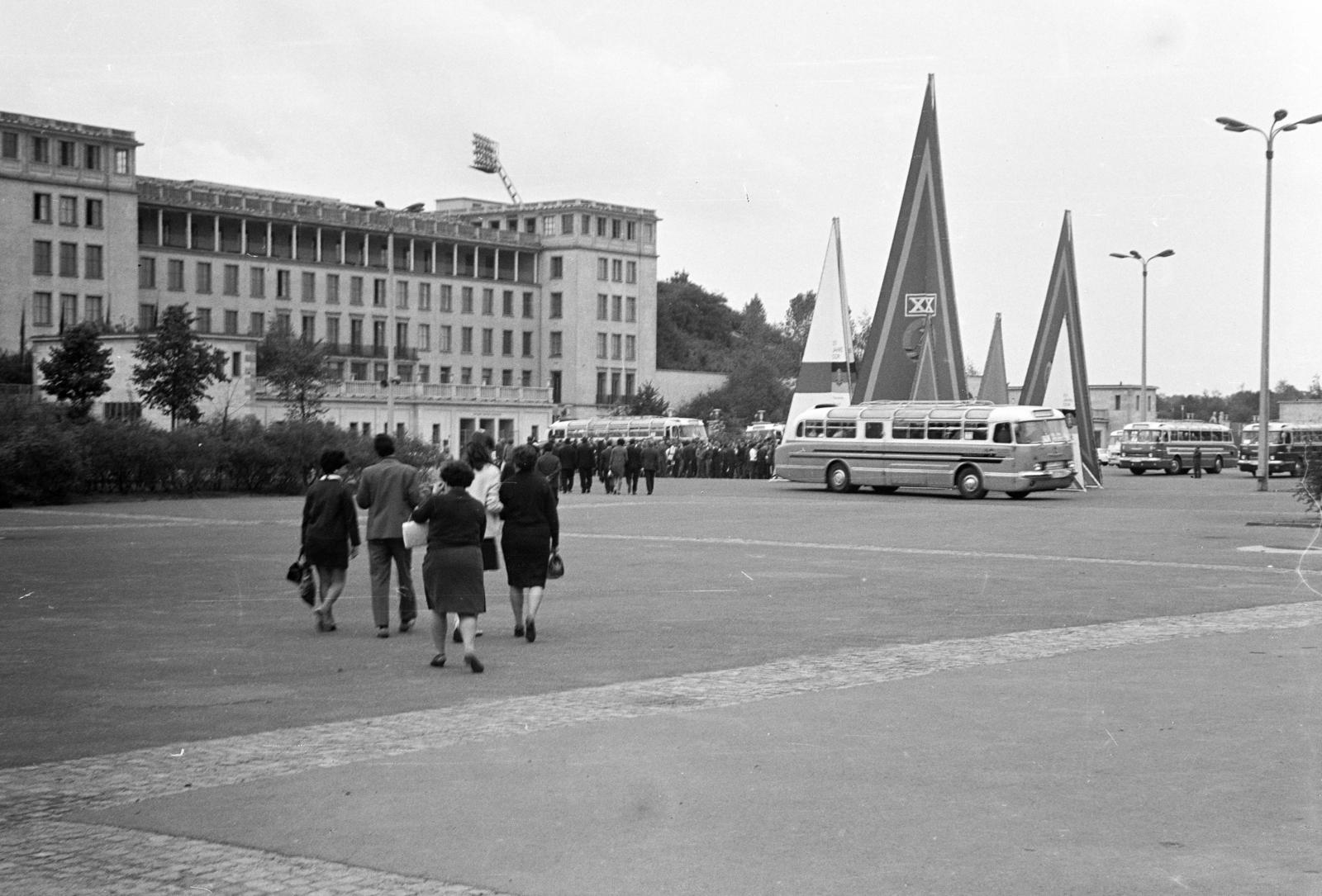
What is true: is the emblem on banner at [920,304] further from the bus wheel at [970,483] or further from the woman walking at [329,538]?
the woman walking at [329,538]

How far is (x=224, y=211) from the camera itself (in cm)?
11250

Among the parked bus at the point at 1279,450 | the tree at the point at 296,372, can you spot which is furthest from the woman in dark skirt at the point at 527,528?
the tree at the point at 296,372

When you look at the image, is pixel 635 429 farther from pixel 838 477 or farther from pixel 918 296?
pixel 838 477

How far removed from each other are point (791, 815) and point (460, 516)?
18.2 feet

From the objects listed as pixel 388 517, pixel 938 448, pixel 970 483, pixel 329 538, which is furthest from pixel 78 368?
pixel 388 517

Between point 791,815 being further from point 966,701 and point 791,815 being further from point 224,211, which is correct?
point 224,211

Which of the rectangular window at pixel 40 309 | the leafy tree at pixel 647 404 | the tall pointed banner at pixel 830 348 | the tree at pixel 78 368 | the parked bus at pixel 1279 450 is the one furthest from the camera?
the leafy tree at pixel 647 404

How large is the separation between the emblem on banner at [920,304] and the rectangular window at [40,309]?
64.4 meters

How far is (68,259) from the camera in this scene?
325ft

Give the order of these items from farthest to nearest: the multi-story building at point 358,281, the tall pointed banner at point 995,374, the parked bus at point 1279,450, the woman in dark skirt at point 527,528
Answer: the multi-story building at point 358,281 → the parked bus at point 1279,450 → the tall pointed banner at point 995,374 → the woman in dark skirt at point 527,528

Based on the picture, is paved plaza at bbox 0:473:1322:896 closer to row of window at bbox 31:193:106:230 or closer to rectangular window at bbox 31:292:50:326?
rectangular window at bbox 31:292:50:326

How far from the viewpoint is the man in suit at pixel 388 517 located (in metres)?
14.7

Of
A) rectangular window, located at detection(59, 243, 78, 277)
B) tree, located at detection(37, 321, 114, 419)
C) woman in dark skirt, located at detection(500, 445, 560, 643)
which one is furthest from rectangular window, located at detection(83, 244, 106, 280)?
woman in dark skirt, located at detection(500, 445, 560, 643)

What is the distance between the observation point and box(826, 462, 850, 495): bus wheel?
1871 inches
